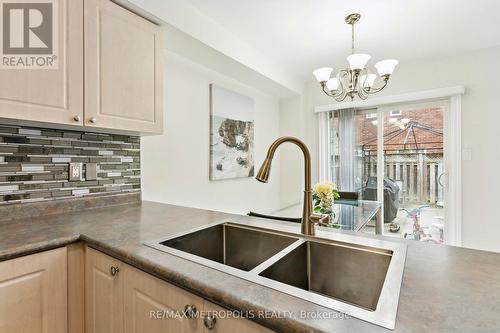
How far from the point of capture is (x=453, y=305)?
528mm

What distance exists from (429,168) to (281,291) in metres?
3.29

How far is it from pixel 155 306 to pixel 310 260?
55 cm

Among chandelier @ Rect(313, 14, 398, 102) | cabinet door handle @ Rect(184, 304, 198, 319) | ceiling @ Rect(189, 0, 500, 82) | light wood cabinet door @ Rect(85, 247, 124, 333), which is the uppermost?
ceiling @ Rect(189, 0, 500, 82)

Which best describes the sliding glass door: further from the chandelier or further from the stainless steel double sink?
the stainless steel double sink

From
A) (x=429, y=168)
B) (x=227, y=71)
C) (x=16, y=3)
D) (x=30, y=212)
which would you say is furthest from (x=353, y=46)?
(x=30, y=212)

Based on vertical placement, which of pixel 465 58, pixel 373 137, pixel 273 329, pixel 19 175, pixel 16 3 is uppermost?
pixel 465 58

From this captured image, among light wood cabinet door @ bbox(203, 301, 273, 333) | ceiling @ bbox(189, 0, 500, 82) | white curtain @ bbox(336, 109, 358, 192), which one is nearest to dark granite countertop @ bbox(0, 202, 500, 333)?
light wood cabinet door @ bbox(203, 301, 273, 333)

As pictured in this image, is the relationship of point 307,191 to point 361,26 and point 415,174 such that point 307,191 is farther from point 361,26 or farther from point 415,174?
point 415,174

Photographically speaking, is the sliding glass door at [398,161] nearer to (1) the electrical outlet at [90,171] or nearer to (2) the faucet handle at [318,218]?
(2) the faucet handle at [318,218]

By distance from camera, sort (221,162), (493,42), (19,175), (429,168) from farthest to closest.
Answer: (429,168) → (221,162) → (493,42) → (19,175)

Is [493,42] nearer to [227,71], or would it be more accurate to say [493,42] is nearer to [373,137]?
[373,137]

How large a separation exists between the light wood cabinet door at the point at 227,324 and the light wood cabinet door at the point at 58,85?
114cm

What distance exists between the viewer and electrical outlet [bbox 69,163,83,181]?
1503 millimetres

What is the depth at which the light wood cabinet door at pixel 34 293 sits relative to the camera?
0.85 m
